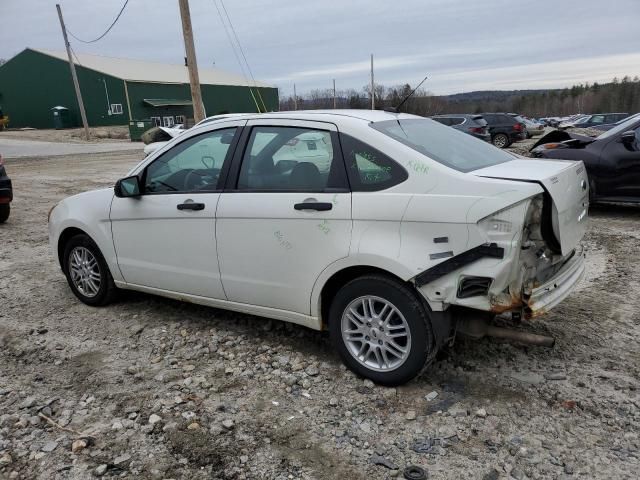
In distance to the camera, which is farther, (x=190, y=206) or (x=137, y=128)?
(x=137, y=128)

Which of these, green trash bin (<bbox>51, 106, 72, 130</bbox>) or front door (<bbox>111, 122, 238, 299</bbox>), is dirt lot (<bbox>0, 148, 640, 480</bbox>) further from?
green trash bin (<bbox>51, 106, 72, 130</bbox>)

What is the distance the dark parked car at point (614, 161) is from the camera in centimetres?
774

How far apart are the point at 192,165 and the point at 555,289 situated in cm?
275

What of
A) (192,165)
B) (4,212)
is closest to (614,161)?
(192,165)

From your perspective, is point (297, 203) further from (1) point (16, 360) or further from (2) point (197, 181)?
(1) point (16, 360)

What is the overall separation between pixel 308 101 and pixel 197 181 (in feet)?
205

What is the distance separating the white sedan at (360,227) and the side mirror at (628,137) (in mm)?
5017

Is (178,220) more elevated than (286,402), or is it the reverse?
(178,220)

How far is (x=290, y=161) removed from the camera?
3.64 metres

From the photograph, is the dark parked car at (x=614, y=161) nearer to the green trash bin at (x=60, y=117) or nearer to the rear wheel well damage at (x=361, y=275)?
the rear wheel well damage at (x=361, y=275)

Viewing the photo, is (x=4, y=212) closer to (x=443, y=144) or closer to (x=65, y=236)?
(x=65, y=236)

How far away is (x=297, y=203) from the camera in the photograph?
11.3 ft

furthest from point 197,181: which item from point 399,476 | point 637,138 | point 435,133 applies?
Answer: point 637,138

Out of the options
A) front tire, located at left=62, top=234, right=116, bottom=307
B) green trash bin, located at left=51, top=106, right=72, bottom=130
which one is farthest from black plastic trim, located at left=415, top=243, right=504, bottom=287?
green trash bin, located at left=51, top=106, right=72, bottom=130
